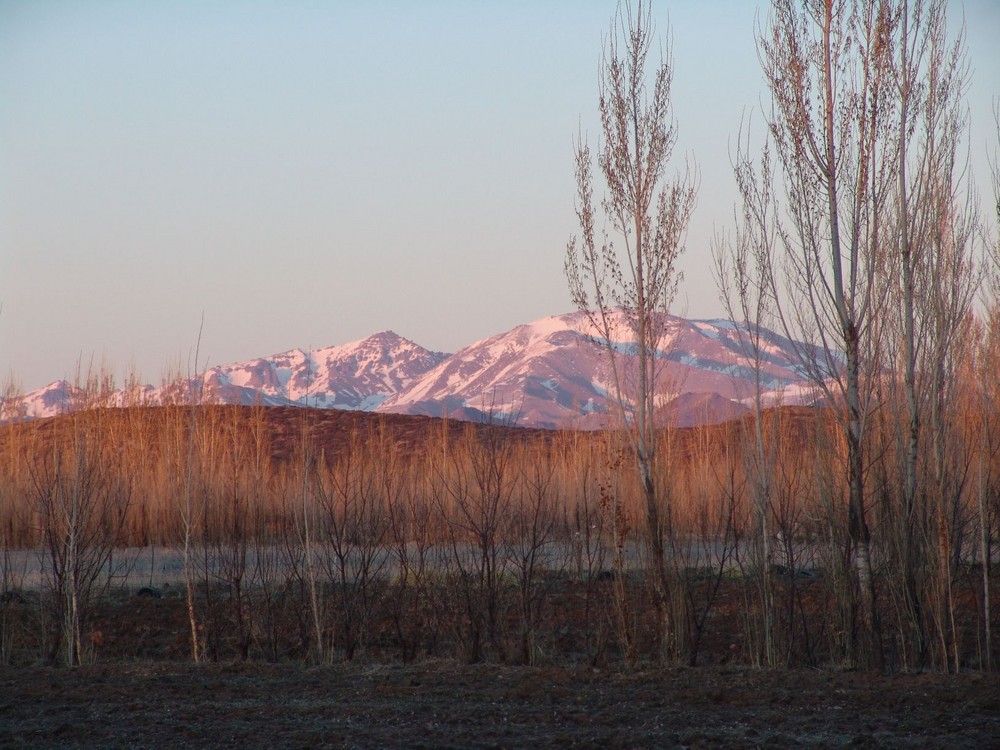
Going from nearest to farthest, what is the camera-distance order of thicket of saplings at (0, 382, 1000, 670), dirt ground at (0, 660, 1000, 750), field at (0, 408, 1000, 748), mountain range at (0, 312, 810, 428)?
dirt ground at (0, 660, 1000, 750)
field at (0, 408, 1000, 748)
thicket of saplings at (0, 382, 1000, 670)
mountain range at (0, 312, 810, 428)

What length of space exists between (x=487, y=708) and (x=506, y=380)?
7834cm

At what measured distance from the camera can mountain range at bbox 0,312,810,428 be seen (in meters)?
7.45

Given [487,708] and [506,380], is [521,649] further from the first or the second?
[506,380]

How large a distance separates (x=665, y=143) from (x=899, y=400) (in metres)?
2.84

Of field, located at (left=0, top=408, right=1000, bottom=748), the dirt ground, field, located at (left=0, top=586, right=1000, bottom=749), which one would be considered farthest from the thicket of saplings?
the dirt ground

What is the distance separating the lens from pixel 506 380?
83375 millimetres

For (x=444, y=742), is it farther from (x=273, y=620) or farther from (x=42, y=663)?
(x=42, y=663)

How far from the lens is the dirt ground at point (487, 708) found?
4355 mm

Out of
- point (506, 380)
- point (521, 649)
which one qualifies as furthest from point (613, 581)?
point (506, 380)

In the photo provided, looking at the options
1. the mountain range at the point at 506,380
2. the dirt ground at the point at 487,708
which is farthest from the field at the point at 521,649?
the mountain range at the point at 506,380

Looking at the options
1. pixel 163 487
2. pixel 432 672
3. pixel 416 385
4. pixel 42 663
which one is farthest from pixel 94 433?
pixel 416 385

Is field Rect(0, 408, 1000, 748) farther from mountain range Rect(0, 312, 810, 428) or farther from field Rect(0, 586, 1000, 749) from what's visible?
mountain range Rect(0, 312, 810, 428)

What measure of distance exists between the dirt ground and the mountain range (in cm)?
183

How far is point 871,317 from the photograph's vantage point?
21.7 feet
